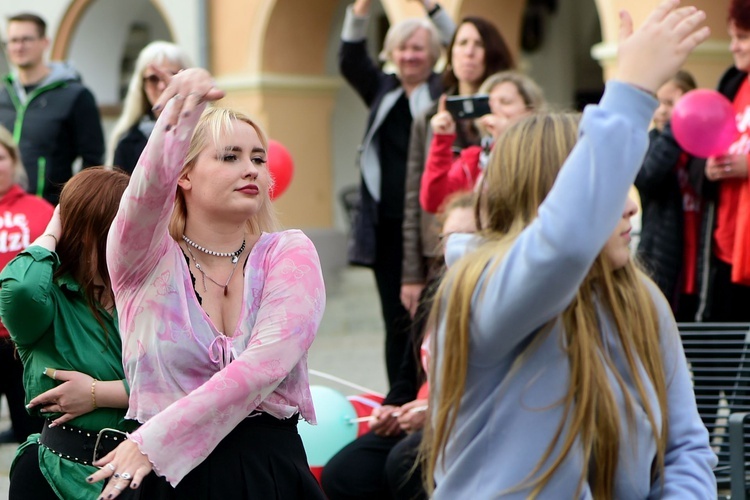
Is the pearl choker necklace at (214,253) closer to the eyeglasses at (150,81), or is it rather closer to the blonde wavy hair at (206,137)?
the blonde wavy hair at (206,137)

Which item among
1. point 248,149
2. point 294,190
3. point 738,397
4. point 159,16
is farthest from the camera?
point 159,16

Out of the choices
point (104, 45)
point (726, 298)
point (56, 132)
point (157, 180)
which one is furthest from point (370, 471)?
point (104, 45)

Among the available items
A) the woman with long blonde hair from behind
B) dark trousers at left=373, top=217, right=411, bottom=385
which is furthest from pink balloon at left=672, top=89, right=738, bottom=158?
the woman with long blonde hair from behind

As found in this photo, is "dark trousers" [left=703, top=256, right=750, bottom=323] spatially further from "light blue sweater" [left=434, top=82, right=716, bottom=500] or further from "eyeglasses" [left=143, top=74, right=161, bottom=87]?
"light blue sweater" [left=434, top=82, right=716, bottom=500]

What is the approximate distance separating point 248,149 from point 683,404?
1.21m

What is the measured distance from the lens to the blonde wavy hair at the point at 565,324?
2.11 meters

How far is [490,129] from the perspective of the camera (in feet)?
17.3

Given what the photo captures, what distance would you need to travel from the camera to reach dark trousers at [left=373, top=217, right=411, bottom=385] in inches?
231

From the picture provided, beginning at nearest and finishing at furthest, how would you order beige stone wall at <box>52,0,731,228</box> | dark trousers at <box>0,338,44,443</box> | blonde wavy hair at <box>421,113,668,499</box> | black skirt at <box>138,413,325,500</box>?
blonde wavy hair at <box>421,113,668,499</box>, black skirt at <box>138,413,325,500</box>, dark trousers at <box>0,338,44,443</box>, beige stone wall at <box>52,0,731,228</box>

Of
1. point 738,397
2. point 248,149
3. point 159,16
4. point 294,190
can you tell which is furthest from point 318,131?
point 248,149

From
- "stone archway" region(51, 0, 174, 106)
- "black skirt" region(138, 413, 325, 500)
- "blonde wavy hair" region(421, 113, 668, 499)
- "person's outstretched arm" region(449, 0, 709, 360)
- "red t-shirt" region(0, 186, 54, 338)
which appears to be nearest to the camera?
"person's outstretched arm" region(449, 0, 709, 360)

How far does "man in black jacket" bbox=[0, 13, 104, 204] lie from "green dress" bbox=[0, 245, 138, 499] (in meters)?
3.53

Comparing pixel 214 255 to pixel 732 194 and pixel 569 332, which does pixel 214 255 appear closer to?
pixel 569 332

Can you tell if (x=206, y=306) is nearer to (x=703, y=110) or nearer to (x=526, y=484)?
(x=526, y=484)
